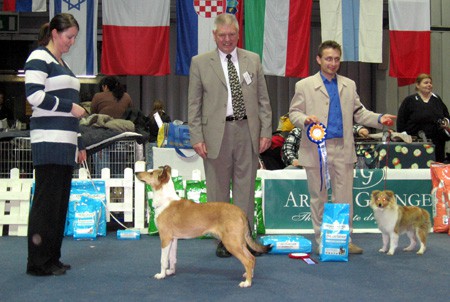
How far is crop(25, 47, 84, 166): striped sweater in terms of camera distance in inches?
142

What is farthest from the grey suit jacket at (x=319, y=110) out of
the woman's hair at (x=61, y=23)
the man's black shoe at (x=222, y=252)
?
the woman's hair at (x=61, y=23)

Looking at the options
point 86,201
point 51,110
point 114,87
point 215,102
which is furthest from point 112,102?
point 51,110

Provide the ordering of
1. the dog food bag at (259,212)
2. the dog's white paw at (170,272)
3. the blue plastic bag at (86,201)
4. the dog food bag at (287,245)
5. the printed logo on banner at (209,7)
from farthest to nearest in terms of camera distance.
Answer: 1. the printed logo on banner at (209,7)
2. the dog food bag at (259,212)
3. the blue plastic bag at (86,201)
4. the dog food bag at (287,245)
5. the dog's white paw at (170,272)

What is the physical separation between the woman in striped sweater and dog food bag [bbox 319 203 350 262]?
6.19 ft

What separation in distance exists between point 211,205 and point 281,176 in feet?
7.46

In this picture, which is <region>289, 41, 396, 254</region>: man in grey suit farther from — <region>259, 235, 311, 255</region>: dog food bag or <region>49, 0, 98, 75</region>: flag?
<region>49, 0, 98, 75</region>: flag

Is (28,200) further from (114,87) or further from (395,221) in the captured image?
(395,221)

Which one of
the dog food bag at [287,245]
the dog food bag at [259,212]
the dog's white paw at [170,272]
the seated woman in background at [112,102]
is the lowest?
the dog's white paw at [170,272]

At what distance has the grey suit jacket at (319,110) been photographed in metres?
4.61

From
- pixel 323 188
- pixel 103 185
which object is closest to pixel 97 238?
pixel 103 185

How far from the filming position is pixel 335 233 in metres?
4.41

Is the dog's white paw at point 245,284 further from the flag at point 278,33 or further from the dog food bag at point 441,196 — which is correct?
the flag at point 278,33

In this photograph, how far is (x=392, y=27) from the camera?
29.3 feet

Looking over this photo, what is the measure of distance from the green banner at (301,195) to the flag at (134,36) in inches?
132
